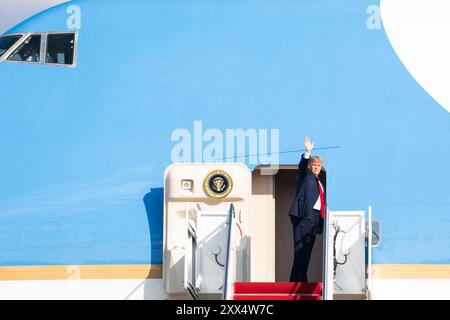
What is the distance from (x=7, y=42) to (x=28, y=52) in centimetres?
32

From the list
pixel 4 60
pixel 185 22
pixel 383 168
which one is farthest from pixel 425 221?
pixel 4 60

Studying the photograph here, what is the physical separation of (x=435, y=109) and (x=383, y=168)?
104 centimetres

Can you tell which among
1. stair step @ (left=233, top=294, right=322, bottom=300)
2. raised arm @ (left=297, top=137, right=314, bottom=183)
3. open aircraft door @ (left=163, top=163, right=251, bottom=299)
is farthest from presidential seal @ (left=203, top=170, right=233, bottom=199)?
stair step @ (left=233, top=294, right=322, bottom=300)

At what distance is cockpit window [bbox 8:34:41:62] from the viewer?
1387 cm

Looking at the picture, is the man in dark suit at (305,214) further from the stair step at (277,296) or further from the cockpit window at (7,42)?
the cockpit window at (7,42)

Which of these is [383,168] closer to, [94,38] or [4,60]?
[94,38]

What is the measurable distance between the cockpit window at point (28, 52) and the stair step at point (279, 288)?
163 inches

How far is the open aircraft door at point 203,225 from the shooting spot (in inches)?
509

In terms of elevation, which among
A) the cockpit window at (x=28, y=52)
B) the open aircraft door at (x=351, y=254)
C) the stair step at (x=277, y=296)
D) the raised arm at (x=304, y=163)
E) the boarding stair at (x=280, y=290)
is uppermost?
the cockpit window at (x=28, y=52)

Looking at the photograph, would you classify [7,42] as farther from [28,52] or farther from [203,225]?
[203,225]

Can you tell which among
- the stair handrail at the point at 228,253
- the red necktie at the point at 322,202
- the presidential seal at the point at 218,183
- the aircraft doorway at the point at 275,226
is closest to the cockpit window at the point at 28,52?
the presidential seal at the point at 218,183

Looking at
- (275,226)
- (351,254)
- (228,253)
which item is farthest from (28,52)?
(351,254)

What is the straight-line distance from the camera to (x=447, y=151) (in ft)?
44.2

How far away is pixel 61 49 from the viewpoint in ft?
45.5
